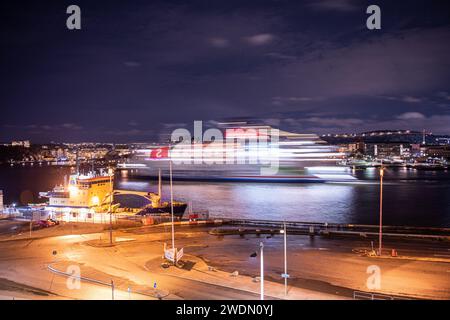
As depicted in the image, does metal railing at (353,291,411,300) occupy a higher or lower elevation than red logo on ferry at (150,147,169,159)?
lower

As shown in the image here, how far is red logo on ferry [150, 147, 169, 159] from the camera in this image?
91.3 metres

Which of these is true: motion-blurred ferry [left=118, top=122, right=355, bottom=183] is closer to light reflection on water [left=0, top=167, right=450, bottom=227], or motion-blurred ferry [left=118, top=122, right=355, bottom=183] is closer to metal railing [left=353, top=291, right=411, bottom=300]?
light reflection on water [left=0, top=167, right=450, bottom=227]

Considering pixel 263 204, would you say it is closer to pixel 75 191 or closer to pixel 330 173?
pixel 75 191

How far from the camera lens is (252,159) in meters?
84.7

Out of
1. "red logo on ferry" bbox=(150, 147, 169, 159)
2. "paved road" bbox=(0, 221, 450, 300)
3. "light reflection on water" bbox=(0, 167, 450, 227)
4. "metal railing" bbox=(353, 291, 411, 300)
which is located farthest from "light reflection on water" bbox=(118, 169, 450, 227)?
"red logo on ferry" bbox=(150, 147, 169, 159)

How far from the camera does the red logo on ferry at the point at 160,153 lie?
300ft

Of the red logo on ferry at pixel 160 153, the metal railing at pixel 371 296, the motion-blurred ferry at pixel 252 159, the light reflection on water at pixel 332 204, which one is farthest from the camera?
the red logo on ferry at pixel 160 153

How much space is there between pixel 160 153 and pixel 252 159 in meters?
22.8

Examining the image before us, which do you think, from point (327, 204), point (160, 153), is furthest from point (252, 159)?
point (327, 204)

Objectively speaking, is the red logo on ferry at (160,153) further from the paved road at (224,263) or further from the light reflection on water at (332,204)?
the paved road at (224,263)

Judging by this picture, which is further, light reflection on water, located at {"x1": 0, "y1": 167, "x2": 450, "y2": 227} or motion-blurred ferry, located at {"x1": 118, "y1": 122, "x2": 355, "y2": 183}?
motion-blurred ferry, located at {"x1": 118, "y1": 122, "x2": 355, "y2": 183}

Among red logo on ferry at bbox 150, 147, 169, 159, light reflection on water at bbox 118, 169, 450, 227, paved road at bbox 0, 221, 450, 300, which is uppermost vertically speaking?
red logo on ferry at bbox 150, 147, 169, 159

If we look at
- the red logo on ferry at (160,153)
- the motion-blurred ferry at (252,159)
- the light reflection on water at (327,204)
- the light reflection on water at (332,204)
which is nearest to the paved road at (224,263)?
the light reflection on water at (332,204)

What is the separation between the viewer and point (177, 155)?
294 ft
